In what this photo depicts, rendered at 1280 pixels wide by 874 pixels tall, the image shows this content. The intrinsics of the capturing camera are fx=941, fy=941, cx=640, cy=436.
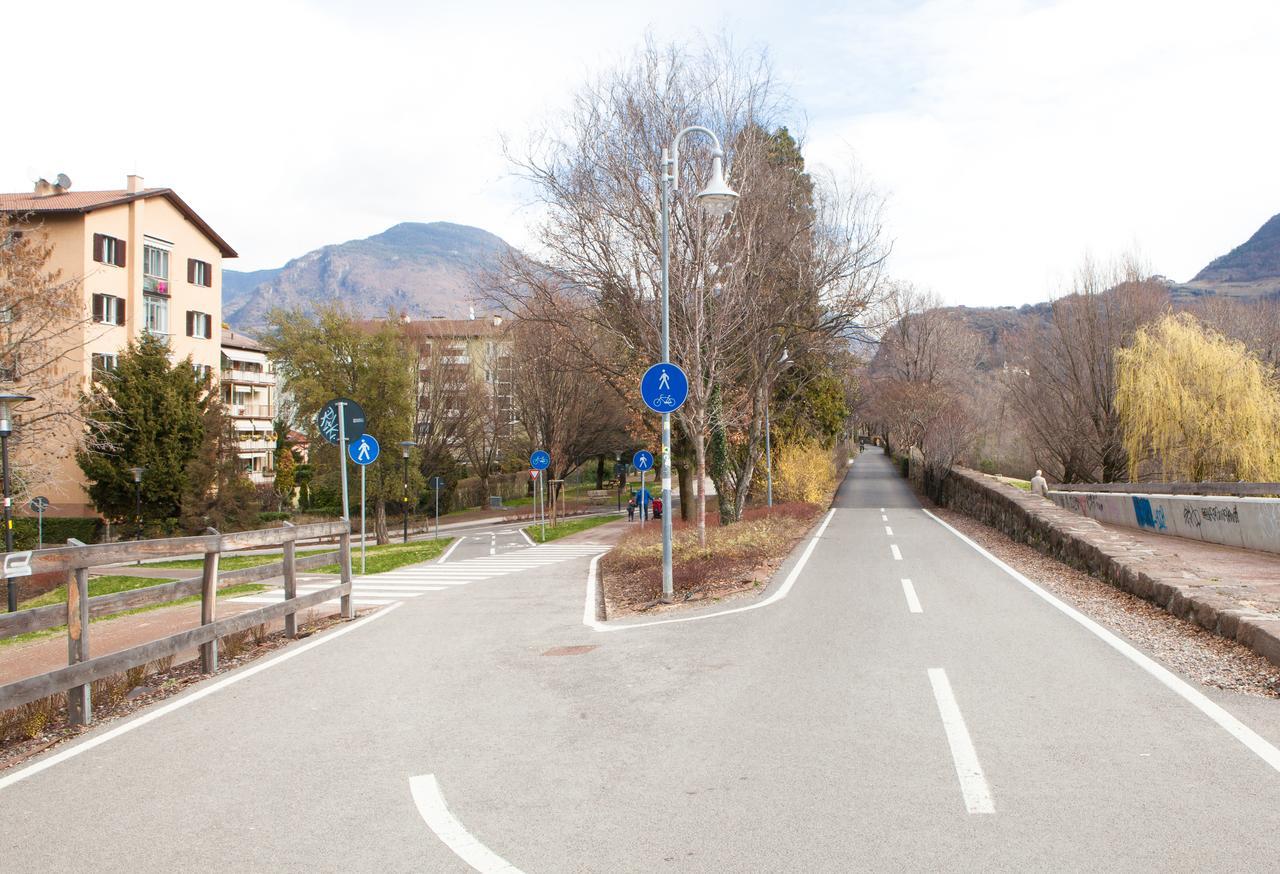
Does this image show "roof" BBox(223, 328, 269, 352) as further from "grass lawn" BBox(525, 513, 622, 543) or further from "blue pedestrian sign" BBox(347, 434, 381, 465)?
"blue pedestrian sign" BBox(347, 434, 381, 465)

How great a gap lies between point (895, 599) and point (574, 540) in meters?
22.7

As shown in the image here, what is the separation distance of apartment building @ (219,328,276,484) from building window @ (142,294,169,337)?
23331 mm

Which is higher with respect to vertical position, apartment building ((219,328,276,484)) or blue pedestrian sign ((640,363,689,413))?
apartment building ((219,328,276,484))

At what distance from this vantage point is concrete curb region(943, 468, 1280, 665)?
8.58 m

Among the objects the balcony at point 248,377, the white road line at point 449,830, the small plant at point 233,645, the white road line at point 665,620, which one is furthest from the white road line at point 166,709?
the balcony at point 248,377

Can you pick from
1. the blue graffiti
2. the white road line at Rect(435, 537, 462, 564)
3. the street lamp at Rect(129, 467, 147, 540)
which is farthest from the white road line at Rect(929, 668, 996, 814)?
the street lamp at Rect(129, 467, 147, 540)

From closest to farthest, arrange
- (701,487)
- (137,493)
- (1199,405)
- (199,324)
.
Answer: (701,487) < (1199,405) < (137,493) < (199,324)

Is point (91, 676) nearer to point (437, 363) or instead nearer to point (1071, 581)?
point (1071, 581)

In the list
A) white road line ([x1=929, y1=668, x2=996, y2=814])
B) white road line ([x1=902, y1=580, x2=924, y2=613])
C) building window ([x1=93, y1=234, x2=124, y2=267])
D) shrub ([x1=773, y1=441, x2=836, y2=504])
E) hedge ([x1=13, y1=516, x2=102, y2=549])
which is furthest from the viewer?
building window ([x1=93, y1=234, x2=124, y2=267])

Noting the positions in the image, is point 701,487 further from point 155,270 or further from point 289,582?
point 155,270

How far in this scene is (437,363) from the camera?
185ft

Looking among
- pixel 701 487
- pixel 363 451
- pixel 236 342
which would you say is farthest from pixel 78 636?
pixel 236 342

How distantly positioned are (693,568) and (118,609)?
28.2ft

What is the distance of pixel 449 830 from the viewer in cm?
434
